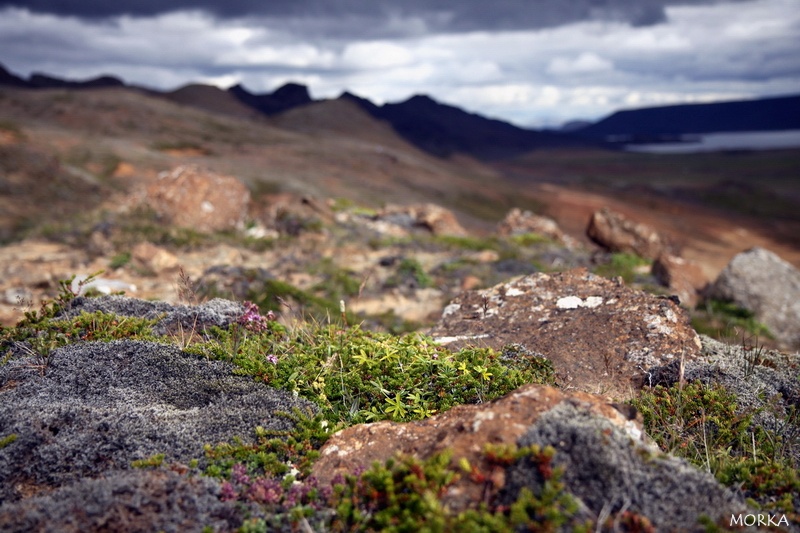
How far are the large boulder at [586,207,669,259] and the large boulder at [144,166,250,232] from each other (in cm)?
992

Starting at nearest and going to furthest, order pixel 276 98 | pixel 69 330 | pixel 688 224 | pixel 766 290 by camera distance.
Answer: pixel 69 330, pixel 766 290, pixel 688 224, pixel 276 98

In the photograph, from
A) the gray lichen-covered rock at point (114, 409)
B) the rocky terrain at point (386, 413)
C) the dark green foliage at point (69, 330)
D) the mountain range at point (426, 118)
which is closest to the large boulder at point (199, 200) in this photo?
the rocky terrain at point (386, 413)

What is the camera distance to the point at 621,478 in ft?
7.72

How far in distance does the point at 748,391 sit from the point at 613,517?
6.59 ft

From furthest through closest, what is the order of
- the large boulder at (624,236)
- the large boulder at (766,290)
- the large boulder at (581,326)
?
the large boulder at (624,236) → the large boulder at (766,290) → the large boulder at (581,326)

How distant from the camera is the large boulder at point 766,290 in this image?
1057 centimetres

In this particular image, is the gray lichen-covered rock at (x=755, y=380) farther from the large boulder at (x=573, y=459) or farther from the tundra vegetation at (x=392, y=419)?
the large boulder at (x=573, y=459)

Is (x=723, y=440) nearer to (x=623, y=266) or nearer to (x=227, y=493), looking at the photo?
(x=227, y=493)

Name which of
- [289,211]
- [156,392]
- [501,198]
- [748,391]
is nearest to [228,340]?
A: [156,392]

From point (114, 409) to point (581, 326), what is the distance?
334 cm

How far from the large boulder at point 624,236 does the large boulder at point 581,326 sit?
11.3 metres

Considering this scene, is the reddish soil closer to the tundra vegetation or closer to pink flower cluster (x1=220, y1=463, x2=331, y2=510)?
the tundra vegetation

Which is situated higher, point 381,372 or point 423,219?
point 381,372

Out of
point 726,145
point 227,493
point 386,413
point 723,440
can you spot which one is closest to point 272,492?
point 227,493
